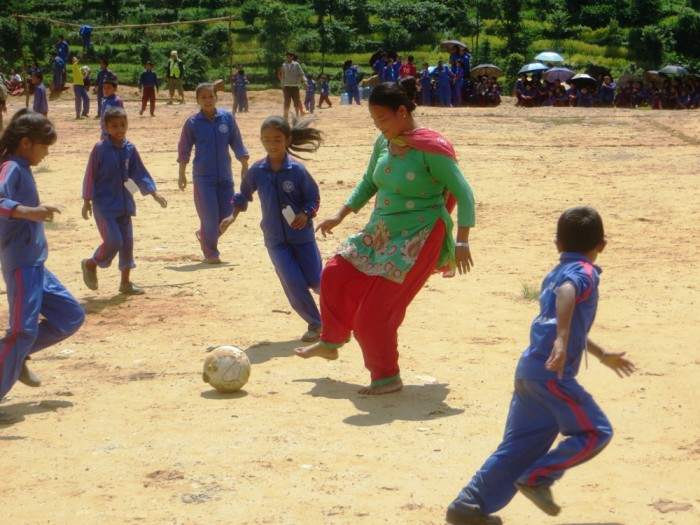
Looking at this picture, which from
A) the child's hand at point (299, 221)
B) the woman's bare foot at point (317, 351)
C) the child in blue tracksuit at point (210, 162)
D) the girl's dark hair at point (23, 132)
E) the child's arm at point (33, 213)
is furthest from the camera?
the child in blue tracksuit at point (210, 162)

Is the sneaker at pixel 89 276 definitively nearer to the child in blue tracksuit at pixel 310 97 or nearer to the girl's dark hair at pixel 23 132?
the girl's dark hair at pixel 23 132

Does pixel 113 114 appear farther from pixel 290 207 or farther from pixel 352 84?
pixel 352 84

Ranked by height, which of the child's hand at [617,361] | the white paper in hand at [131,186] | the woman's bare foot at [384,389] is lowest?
the woman's bare foot at [384,389]

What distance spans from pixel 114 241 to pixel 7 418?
3.30m

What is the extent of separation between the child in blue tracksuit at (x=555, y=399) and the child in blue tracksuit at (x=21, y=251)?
279 centimetres

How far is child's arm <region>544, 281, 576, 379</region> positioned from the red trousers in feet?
7.36

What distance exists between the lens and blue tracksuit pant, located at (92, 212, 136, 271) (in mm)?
9250

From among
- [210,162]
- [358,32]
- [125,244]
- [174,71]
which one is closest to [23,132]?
[125,244]

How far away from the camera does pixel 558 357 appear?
408 cm

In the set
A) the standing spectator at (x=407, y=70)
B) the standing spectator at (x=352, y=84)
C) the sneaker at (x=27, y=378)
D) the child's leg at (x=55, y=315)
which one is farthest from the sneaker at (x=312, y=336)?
the standing spectator at (x=352, y=84)

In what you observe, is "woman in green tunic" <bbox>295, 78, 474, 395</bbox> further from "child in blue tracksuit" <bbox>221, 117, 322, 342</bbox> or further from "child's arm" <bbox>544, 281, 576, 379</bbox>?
"child's arm" <bbox>544, 281, 576, 379</bbox>

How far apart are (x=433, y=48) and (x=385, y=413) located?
48.9 metres

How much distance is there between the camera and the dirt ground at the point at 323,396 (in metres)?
4.89

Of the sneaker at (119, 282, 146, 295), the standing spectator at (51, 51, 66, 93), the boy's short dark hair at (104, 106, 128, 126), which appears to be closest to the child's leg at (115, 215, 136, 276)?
the sneaker at (119, 282, 146, 295)
